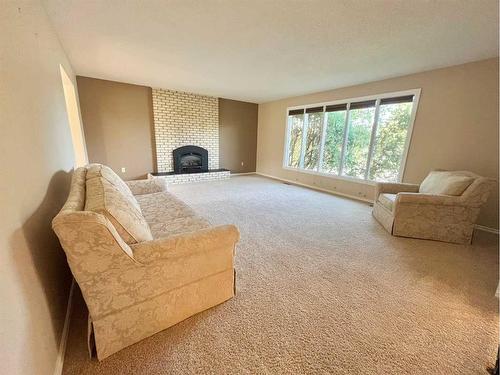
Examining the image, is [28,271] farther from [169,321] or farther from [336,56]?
[336,56]

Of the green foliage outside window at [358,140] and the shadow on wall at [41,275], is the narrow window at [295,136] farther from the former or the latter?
the shadow on wall at [41,275]

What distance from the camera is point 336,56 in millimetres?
2824

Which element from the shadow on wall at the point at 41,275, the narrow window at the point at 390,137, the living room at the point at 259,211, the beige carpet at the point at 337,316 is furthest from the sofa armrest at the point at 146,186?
the narrow window at the point at 390,137

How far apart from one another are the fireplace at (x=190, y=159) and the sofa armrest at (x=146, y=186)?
282 cm

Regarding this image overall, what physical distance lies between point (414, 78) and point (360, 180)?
197 cm

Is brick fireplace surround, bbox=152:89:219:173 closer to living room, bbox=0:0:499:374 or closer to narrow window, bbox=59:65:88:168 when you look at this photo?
living room, bbox=0:0:499:374

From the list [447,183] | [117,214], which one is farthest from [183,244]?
[447,183]

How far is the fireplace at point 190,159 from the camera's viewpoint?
5641mm

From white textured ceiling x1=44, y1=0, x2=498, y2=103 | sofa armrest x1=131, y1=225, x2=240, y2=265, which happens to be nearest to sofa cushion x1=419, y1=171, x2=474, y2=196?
white textured ceiling x1=44, y1=0, x2=498, y2=103

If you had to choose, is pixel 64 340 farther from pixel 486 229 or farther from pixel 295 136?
pixel 295 136

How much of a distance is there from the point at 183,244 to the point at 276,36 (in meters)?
2.45

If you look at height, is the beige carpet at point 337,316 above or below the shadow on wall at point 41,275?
below

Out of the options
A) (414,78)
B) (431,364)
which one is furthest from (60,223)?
A: (414,78)

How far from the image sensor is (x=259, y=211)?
3492 mm
